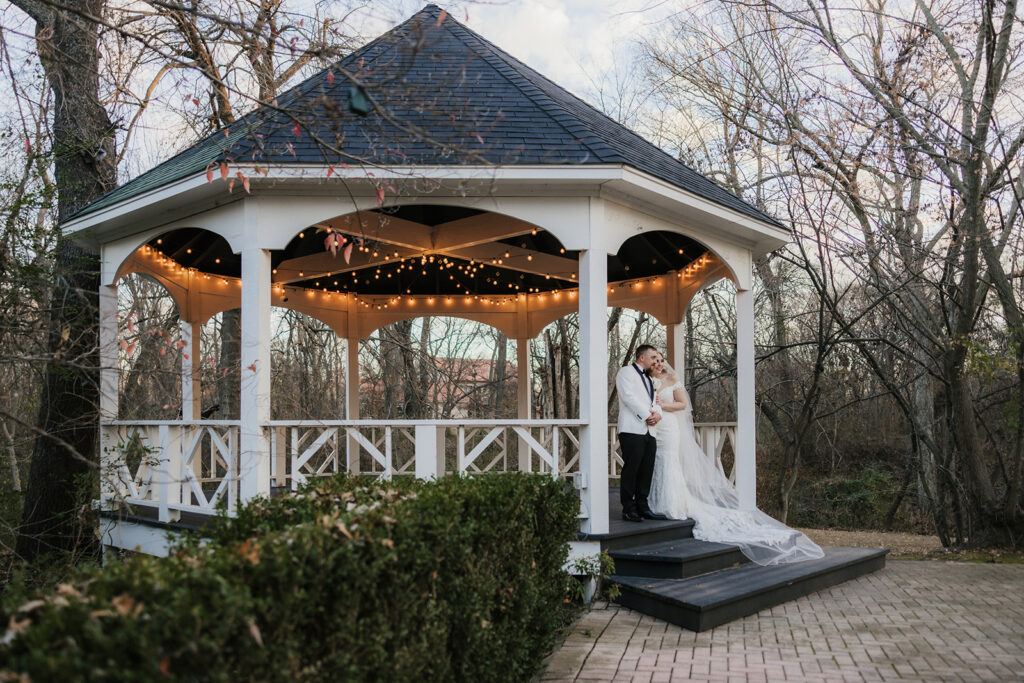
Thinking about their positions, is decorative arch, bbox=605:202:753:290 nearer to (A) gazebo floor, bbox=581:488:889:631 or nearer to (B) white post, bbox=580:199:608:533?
(B) white post, bbox=580:199:608:533

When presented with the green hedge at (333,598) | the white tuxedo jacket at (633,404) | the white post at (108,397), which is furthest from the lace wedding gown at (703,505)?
the white post at (108,397)

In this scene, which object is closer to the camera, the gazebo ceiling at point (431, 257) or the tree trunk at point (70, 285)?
the gazebo ceiling at point (431, 257)

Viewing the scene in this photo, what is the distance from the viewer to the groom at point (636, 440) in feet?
24.4

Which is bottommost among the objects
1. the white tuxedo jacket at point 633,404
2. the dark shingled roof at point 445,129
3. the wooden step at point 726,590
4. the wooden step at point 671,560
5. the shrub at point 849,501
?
the shrub at point 849,501

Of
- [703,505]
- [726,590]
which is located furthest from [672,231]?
[726,590]

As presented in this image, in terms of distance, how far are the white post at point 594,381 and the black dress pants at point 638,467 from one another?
780 mm

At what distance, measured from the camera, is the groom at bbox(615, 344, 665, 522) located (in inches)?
293

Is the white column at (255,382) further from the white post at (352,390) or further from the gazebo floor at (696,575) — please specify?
the white post at (352,390)

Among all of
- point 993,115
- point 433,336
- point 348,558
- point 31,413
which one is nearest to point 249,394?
point 348,558

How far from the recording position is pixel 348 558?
9.50 feet

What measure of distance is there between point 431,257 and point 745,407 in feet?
13.7

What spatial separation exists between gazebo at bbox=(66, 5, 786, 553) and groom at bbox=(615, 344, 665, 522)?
0.26 metres

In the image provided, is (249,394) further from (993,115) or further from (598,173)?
(993,115)

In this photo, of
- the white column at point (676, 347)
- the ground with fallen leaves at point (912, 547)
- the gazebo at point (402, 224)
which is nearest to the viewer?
the gazebo at point (402, 224)
